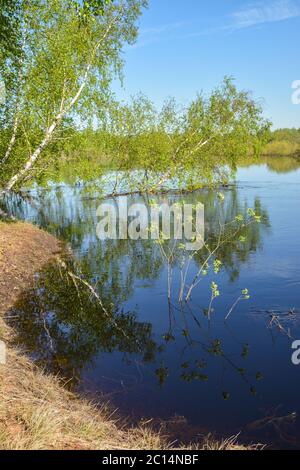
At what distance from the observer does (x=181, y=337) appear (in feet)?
39.5

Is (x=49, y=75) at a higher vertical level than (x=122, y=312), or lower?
higher

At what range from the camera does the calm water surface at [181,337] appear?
8.67 m

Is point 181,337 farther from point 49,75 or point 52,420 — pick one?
point 49,75

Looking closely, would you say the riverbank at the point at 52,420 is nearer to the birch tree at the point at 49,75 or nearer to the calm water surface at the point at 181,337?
the calm water surface at the point at 181,337

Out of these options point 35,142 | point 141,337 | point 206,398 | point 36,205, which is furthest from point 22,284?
point 36,205

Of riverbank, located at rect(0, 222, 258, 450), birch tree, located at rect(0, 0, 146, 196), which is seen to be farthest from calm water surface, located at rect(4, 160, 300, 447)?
birch tree, located at rect(0, 0, 146, 196)

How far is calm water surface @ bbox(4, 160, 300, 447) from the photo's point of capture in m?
8.67

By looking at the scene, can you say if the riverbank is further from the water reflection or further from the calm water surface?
the water reflection

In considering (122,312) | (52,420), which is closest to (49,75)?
(122,312)

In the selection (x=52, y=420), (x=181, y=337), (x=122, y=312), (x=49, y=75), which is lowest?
(x=181, y=337)

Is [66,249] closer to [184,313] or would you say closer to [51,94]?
[51,94]

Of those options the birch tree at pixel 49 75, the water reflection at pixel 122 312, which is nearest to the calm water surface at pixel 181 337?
the water reflection at pixel 122 312

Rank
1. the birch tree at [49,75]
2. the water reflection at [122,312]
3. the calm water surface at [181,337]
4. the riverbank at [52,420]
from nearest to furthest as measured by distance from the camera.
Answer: the riverbank at [52,420] → the calm water surface at [181,337] → the water reflection at [122,312] → the birch tree at [49,75]
